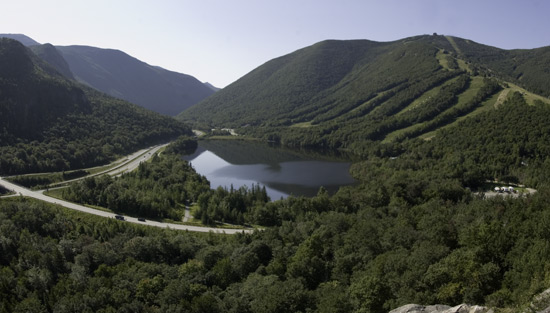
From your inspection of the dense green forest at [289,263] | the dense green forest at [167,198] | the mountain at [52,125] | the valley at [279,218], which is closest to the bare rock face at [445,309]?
the valley at [279,218]

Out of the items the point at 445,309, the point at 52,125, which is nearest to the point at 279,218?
the point at 445,309

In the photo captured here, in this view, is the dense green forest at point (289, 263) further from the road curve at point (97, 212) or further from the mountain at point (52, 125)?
the mountain at point (52, 125)

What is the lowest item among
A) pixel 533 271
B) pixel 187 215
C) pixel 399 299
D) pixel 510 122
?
pixel 187 215

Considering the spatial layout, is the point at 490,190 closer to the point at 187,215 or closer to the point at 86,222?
the point at 187,215

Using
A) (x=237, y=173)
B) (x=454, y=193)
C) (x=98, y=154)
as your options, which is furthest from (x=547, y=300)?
(x=98, y=154)

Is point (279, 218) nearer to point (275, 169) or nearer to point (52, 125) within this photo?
point (275, 169)

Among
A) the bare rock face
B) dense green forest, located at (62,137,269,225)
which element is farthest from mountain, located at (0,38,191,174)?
the bare rock face
